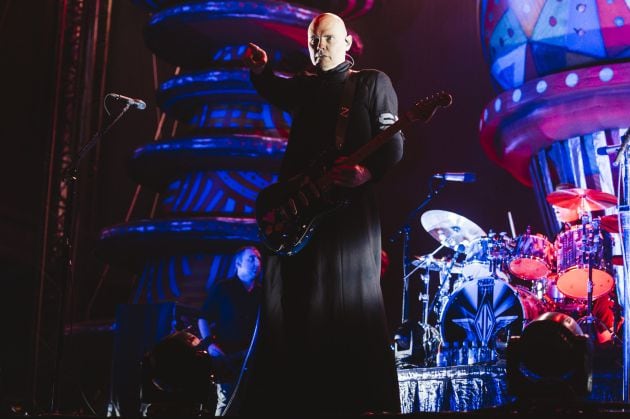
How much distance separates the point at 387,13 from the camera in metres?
9.85

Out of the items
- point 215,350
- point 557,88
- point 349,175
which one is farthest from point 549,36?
point 349,175

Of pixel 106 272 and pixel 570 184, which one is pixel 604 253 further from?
pixel 106 272

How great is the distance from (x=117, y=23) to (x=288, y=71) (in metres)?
3.02

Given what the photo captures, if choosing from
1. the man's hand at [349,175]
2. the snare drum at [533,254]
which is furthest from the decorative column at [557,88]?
the man's hand at [349,175]

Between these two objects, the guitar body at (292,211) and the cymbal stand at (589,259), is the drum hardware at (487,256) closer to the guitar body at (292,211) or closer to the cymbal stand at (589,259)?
the cymbal stand at (589,259)

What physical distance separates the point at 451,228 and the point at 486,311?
905 mm

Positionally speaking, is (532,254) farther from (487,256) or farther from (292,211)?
(292,211)

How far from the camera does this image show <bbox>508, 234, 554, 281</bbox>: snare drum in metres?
7.87

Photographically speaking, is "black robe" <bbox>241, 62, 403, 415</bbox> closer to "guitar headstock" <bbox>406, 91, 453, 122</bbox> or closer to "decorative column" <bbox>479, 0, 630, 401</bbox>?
"guitar headstock" <bbox>406, 91, 453, 122</bbox>

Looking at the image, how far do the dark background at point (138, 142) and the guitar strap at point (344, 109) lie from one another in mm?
4469

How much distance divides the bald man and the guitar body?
0.07 metres

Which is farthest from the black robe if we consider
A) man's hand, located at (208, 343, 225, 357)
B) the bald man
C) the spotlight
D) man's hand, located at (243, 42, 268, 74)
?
man's hand, located at (208, 343, 225, 357)

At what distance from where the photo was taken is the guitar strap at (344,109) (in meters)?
4.45

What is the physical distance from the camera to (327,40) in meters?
4.62
